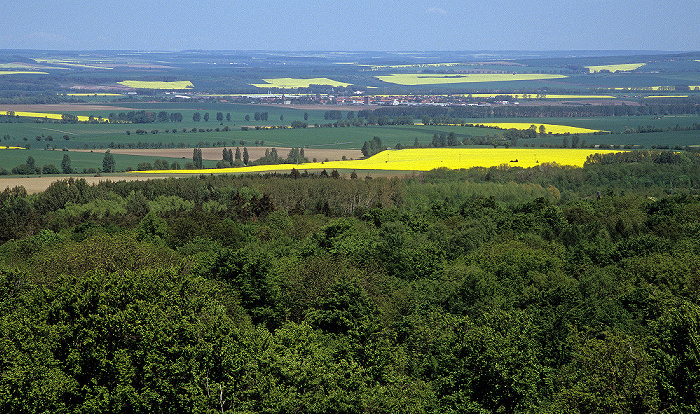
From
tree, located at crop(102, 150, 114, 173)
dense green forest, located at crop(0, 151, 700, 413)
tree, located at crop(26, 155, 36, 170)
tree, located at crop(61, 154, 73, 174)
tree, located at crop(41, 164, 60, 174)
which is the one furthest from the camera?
tree, located at crop(102, 150, 114, 173)

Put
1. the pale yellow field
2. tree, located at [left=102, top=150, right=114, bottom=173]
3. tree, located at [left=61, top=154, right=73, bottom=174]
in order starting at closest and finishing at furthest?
1. the pale yellow field
2. tree, located at [left=61, top=154, right=73, bottom=174]
3. tree, located at [left=102, top=150, right=114, bottom=173]

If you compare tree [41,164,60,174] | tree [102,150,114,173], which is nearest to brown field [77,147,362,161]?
tree [102,150,114,173]

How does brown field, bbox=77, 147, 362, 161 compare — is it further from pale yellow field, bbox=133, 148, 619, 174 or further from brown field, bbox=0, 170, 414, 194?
brown field, bbox=0, 170, 414, 194

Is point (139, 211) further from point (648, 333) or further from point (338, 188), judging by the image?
point (648, 333)

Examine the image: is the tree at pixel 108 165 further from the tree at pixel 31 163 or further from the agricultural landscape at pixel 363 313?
the agricultural landscape at pixel 363 313

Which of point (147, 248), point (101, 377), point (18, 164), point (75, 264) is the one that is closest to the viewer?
point (101, 377)

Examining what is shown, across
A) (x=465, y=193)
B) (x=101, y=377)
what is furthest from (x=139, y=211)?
(x=101, y=377)

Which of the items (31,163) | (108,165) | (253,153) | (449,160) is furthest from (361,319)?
(253,153)
